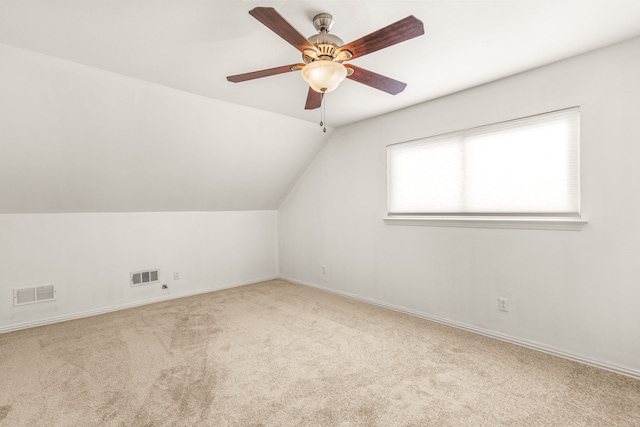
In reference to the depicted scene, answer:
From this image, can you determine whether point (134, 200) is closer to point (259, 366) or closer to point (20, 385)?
point (20, 385)

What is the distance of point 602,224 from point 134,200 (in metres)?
4.49

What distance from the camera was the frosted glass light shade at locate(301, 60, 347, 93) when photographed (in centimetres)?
169

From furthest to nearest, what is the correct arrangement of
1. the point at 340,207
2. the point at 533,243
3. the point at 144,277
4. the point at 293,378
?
1. the point at 340,207
2. the point at 144,277
3. the point at 533,243
4. the point at 293,378

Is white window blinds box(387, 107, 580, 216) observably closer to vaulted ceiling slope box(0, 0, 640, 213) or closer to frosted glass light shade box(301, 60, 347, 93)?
vaulted ceiling slope box(0, 0, 640, 213)

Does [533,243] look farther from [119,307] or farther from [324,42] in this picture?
[119,307]

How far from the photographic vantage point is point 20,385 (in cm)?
213

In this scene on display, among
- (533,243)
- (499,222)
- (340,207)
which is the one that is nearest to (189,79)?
(340,207)

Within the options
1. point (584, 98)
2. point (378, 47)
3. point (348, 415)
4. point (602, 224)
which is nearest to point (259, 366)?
point (348, 415)

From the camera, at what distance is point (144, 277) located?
3.97 metres

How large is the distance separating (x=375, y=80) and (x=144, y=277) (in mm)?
3615

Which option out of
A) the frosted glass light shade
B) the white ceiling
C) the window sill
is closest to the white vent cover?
the white ceiling

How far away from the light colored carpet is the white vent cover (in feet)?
1.07

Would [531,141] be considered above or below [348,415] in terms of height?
above

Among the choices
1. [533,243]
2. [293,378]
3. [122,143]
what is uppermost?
[122,143]
